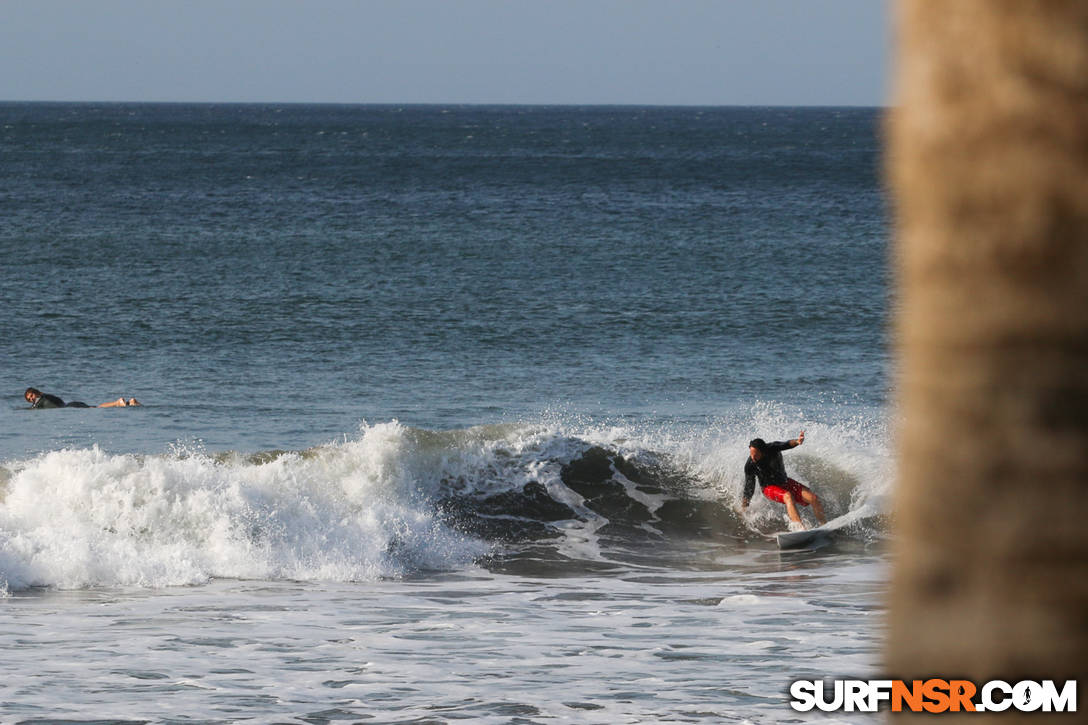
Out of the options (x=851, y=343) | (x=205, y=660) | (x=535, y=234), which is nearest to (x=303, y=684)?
(x=205, y=660)

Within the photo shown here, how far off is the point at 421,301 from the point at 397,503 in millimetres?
19800

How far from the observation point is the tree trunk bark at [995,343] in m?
1.66

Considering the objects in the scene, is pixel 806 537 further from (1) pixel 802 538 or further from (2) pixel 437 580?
(2) pixel 437 580

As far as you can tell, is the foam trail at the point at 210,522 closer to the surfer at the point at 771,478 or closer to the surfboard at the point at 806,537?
the surfer at the point at 771,478

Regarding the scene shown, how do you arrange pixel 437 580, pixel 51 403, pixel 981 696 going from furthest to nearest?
pixel 51 403, pixel 437 580, pixel 981 696

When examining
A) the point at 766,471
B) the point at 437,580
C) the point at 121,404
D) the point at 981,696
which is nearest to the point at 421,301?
the point at 121,404

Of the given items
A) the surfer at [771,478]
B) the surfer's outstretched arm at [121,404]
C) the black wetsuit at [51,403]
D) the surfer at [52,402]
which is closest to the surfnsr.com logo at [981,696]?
the surfer at [771,478]

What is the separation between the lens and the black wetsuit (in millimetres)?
22547

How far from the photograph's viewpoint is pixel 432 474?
18.3 m

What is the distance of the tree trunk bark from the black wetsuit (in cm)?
2234

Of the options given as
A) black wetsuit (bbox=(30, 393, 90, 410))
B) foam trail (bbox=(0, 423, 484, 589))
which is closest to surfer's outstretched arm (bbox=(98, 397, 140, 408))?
black wetsuit (bbox=(30, 393, 90, 410))

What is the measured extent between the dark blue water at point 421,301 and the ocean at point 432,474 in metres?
0.16

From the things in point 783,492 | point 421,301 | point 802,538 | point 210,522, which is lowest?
point 802,538

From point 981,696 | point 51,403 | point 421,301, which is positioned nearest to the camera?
point 981,696
